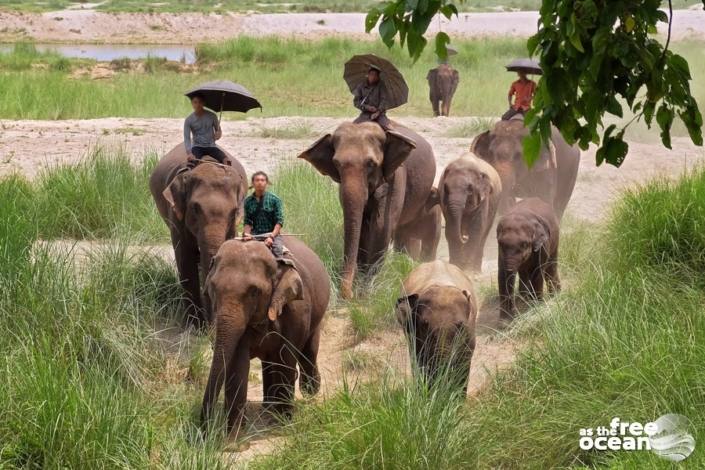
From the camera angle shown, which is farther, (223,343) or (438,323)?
(438,323)

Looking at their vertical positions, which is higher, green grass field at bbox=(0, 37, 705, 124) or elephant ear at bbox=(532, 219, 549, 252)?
elephant ear at bbox=(532, 219, 549, 252)

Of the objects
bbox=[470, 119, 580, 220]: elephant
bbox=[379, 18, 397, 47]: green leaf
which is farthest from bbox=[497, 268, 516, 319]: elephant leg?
bbox=[379, 18, 397, 47]: green leaf

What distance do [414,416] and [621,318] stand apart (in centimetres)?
224

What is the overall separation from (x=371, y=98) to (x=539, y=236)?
278 cm

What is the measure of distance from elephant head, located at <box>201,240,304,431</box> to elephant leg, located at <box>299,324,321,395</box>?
2.78 feet

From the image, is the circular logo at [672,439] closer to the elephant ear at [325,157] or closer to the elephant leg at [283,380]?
the elephant leg at [283,380]

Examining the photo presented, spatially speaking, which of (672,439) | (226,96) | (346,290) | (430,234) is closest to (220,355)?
(672,439)

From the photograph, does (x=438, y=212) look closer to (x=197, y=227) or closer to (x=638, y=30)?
(x=197, y=227)

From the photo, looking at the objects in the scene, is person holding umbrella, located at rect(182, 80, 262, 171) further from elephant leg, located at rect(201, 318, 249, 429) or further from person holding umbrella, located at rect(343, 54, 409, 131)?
elephant leg, located at rect(201, 318, 249, 429)

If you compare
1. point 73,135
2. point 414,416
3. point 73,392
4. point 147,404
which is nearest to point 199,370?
point 147,404

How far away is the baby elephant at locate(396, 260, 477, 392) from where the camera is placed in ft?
25.8

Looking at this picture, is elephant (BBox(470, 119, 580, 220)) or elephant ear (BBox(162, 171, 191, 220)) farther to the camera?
elephant (BBox(470, 119, 580, 220))

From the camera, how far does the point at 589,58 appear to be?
15.3ft

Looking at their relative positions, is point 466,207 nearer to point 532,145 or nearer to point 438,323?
point 438,323
